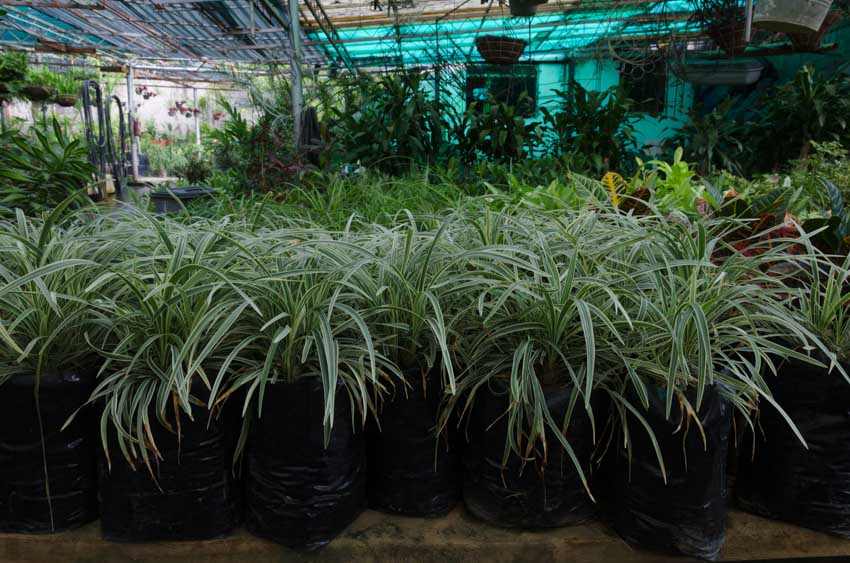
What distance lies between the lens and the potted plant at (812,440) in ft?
4.05

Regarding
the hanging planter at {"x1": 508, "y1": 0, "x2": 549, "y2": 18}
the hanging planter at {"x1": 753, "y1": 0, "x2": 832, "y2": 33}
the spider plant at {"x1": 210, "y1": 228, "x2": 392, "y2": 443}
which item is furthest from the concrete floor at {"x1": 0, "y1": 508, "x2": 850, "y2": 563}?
the hanging planter at {"x1": 508, "y1": 0, "x2": 549, "y2": 18}

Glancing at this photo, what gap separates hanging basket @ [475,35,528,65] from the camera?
507 centimetres

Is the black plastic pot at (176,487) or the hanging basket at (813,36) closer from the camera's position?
the black plastic pot at (176,487)

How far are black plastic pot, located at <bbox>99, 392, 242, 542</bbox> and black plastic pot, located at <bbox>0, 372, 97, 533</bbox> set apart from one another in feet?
0.26

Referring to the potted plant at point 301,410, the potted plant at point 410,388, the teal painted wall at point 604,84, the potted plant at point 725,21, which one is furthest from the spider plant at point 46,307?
the teal painted wall at point 604,84

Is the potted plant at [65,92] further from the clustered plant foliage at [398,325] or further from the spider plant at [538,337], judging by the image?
the spider plant at [538,337]

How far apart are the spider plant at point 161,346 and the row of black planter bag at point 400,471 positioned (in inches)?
2.3

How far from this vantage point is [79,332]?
1267mm

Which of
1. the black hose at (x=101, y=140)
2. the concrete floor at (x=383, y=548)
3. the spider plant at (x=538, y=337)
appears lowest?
the concrete floor at (x=383, y=548)

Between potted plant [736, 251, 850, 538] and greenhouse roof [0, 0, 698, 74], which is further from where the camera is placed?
greenhouse roof [0, 0, 698, 74]

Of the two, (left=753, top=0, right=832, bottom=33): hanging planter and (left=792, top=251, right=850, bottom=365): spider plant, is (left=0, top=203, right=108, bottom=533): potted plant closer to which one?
(left=792, top=251, right=850, bottom=365): spider plant

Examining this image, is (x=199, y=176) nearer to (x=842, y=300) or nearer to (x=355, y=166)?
(x=355, y=166)

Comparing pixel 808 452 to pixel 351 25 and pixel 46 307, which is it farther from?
pixel 351 25

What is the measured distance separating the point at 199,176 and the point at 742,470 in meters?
7.93
